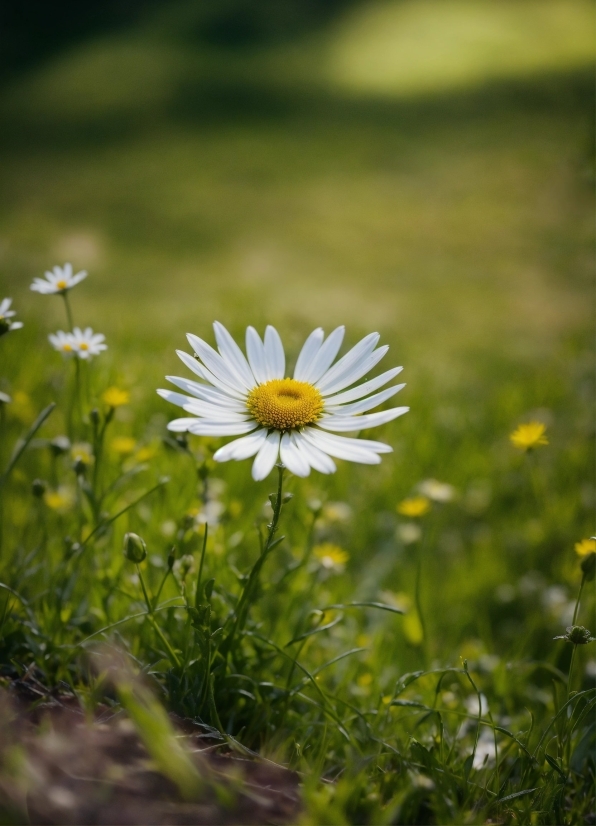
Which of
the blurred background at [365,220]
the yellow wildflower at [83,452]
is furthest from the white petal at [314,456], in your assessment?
the yellow wildflower at [83,452]

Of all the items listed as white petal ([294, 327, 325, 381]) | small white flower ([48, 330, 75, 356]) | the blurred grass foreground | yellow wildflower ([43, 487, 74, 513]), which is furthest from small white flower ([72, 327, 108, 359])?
yellow wildflower ([43, 487, 74, 513])

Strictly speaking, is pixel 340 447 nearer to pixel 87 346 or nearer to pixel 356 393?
pixel 356 393

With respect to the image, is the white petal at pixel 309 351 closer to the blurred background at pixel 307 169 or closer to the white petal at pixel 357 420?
the white petal at pixel 357 420

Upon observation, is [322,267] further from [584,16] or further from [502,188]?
[584,16]

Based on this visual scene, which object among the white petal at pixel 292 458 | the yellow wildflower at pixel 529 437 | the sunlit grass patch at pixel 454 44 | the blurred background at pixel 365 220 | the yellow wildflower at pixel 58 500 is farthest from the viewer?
the sunlit grass patch at pixel 454 44

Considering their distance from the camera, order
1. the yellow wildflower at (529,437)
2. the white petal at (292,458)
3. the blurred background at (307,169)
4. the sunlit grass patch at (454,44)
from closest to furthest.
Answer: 1. the white petal at (292,458)
2. the yellow wildflower at (529,437)
3. the blurred background at (307,169)
4. the sunlit grass patch at (454,44)

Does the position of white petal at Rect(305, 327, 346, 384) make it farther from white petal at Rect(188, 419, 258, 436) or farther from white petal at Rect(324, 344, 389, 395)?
white petal at Rect(188, 419, 258, 436)

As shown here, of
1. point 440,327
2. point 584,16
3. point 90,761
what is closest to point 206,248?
point 440,327
